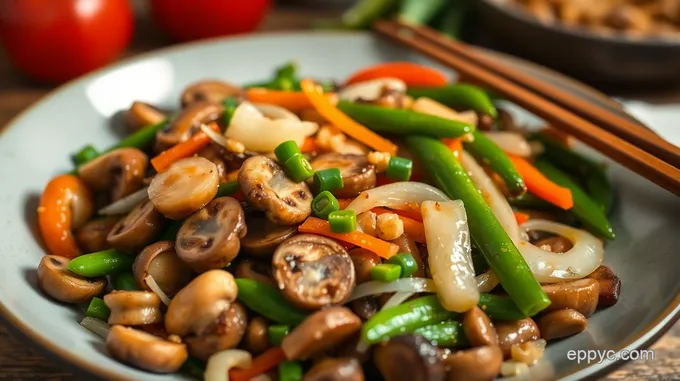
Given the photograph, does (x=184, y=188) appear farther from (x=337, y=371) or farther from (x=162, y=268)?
(x=337, y=371)

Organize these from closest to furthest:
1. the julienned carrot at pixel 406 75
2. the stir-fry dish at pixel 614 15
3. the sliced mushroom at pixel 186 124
Answer: the sliced mushroom at pixel 186 124 → the julienned carrot at pixel 406 75 → the stir-fry dish at pixel 614 15

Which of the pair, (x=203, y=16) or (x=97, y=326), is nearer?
(x=97, y=326)

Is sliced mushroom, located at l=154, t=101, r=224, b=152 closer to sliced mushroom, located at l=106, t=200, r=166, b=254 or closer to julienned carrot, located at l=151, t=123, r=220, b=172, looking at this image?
julienned carrot, located at l=151, t=123, r=220, b=172

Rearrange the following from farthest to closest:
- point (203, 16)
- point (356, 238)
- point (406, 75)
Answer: point (203, 16), point (406, 75), point (356, 238)

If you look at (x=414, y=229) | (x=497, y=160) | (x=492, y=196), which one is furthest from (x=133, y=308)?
(x=497, y=160)

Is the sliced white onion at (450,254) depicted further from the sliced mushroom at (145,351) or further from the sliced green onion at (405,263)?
the sliced mushroom at (145,351)

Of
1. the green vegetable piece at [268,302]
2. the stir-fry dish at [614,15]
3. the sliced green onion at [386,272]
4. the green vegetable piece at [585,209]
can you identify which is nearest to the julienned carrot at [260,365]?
the green vegetable piece at [268,302]

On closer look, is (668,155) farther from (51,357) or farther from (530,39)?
(51,357)
